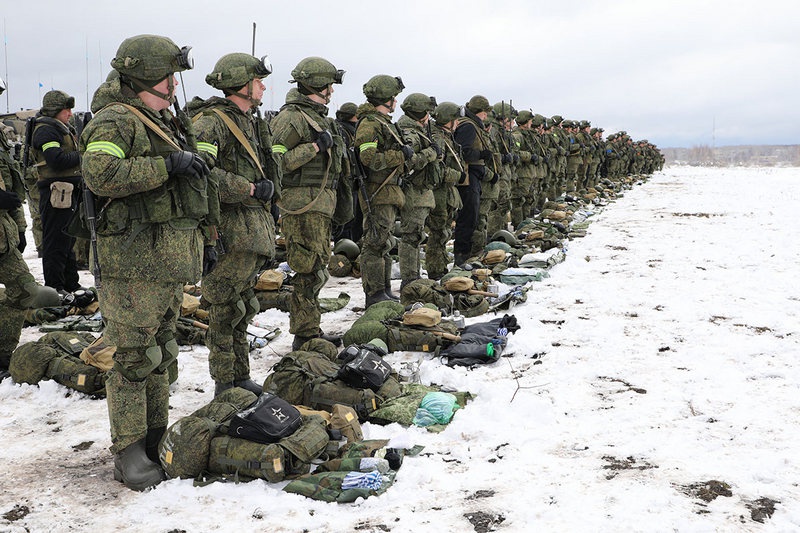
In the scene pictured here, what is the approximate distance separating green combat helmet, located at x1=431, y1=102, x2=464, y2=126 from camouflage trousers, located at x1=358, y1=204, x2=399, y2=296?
8.64ft

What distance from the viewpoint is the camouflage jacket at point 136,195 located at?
334 centimetres

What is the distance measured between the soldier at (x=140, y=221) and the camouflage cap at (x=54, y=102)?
467 centimetres

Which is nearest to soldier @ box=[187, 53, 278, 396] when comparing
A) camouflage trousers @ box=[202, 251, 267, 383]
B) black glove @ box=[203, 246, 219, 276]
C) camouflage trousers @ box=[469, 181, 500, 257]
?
camouflage trousers @ box=[202, 251, 267, 383]

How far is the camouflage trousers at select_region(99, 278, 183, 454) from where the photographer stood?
11.8 ft

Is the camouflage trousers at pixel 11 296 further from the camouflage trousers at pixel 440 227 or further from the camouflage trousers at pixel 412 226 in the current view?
the camouflage trousers at pixel 440 227

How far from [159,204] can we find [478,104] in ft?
25.2

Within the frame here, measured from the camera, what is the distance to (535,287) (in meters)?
Result: 8.68

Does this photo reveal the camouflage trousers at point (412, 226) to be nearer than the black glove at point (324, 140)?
No

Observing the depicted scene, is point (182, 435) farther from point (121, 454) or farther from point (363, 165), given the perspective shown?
point (363, 165)

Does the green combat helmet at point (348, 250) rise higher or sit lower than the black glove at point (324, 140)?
lower

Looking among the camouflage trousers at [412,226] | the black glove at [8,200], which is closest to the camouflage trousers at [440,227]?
the camouflage trousers at [412,226]

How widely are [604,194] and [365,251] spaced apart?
18367mm

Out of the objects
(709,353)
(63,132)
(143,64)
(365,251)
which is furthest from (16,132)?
(709,353)

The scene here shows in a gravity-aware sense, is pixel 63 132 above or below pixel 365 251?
above
